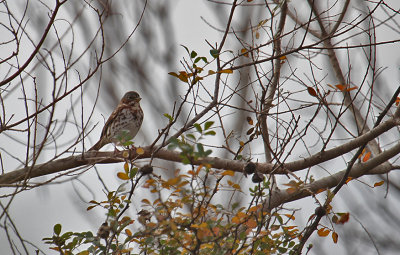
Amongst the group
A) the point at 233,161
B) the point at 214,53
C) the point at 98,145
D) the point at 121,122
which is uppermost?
the point at 121,122

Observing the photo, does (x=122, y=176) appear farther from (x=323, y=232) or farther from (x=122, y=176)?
(x=323, y=232)

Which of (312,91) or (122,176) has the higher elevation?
(312,91)

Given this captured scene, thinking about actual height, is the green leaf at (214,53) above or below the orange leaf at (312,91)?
above

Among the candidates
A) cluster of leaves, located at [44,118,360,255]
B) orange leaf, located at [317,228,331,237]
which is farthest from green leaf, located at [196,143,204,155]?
orange leaf, located at [317,228,331,237]

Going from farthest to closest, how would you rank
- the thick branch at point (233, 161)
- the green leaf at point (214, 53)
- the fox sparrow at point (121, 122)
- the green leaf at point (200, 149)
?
the fox sparrow at point (121, 122), the thick branch at point (233, 161), the green leaf at point (214, 53), the green leaf at point (200, 149)

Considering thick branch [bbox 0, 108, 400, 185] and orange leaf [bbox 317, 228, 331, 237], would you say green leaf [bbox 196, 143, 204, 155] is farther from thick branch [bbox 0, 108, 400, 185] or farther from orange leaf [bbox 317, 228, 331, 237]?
thick branch [bbox 0, 108, 400, 185]

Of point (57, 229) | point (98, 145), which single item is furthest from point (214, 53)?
point (98, 145)

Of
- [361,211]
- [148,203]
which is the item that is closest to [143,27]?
[361,211]

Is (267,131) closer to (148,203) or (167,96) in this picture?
(148,203)

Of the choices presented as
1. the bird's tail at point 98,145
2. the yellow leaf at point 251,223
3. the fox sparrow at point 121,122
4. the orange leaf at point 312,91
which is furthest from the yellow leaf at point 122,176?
the bird's tail at point 98,145

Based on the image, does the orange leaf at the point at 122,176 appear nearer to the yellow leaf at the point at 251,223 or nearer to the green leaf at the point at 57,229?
the green leaf at the point at 57,229

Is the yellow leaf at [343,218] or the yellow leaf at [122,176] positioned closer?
the yellow leaf at [122,176]

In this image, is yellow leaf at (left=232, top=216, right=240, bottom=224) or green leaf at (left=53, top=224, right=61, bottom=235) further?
green leaf at (left=53, top=224, right=61, bottom=235)

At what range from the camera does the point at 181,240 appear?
132 inches
